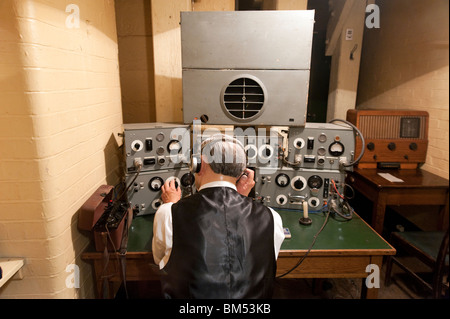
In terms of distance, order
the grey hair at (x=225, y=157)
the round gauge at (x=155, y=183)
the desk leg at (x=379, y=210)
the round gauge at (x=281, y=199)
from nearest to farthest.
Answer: the grey hair at (x=225, y=157), the round gauge at (x=155, y=183), the round gauge at (x=281, y=199), the desk leg at (x=379, y=210)

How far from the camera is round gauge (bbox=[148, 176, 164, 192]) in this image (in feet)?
6.02

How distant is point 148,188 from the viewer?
1.84m

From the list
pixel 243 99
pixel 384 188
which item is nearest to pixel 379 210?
pixel 384 188

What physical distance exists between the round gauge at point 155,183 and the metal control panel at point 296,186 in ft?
2.07

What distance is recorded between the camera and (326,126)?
190 centimetres

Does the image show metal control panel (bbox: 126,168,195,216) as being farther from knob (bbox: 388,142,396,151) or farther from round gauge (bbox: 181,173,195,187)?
knob (bbox: 388,142,396,151)

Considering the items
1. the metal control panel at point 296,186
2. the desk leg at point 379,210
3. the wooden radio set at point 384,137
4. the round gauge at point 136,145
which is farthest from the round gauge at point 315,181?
the round gauge at point 136,145

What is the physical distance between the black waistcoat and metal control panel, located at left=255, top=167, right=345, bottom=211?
760 millimetres

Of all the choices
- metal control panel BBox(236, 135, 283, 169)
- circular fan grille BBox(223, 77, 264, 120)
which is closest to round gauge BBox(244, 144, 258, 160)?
metal control panel BBox(236, 135, 283, 169)

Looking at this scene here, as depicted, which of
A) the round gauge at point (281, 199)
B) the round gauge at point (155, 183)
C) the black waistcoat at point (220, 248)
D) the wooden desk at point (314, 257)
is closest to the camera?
the black waistcoat at point (220, 248)

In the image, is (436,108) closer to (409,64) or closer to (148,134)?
(409,64)

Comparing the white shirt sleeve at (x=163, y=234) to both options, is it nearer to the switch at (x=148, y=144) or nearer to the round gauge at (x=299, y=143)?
the switch at (x=148, y=144)

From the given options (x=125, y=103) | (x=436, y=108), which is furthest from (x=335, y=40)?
(x=436, y=108)

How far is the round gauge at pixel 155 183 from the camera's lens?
1835 mm
